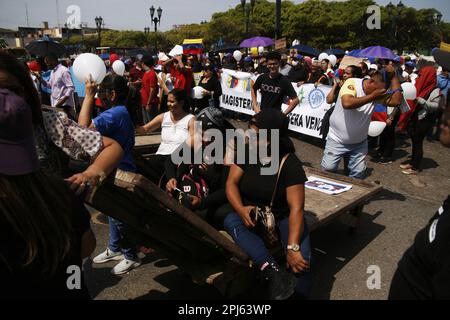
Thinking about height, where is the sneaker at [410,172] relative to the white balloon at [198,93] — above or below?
below

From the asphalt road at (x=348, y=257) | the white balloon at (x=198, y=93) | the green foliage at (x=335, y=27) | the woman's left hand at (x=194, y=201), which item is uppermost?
the green foliage at (x=335, y=27)

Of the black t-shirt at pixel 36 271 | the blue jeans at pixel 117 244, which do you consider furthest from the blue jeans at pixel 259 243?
the black t-shirt at pixel 36 271

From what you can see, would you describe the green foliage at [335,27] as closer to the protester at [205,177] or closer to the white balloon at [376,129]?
the white balloon at [376,129]

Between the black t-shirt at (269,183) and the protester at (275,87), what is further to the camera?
the protester at (275,87)

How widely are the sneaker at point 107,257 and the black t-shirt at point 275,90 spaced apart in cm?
307

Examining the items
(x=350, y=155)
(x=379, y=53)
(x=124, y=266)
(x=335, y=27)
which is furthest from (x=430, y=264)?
(x=335, y=27)

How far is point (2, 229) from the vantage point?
3.95 ft

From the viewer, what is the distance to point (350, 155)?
15.4 ft

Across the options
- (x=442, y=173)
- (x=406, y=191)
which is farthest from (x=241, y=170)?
(x=442, y=173)

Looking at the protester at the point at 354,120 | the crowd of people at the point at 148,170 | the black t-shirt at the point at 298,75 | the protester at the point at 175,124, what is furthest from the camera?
the black t-shirt at the point at 298,75

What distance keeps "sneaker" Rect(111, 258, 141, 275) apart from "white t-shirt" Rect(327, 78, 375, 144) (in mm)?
2787

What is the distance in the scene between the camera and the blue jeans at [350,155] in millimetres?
4582

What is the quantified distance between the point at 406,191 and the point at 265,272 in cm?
410
